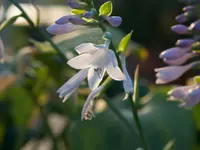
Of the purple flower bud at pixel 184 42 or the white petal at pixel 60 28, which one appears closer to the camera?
the white petal at pixel 60 28

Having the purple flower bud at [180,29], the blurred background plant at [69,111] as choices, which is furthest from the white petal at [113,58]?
the purple flower bud at [180,29]

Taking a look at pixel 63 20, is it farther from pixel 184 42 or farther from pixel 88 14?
pixel 184 42

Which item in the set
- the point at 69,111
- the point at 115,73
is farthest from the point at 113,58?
the point at 69,111

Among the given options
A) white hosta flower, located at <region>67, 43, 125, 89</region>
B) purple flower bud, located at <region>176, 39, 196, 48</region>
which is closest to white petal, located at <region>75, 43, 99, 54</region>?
white hosta flower, located at <region>67, 43, 125, 89</region>

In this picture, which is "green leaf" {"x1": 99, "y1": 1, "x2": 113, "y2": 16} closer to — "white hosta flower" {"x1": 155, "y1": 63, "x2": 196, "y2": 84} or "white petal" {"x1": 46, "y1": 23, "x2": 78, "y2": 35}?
"white petal" {"x1": 46, "y1": 23, "x2": 78, "y2": 35}

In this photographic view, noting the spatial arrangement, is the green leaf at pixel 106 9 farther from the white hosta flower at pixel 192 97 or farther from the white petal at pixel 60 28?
the white hosta flower at pixel 192 97

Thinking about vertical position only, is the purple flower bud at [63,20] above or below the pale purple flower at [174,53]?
above

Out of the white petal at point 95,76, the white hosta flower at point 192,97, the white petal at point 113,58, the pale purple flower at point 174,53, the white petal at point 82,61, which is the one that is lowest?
the white hosta flower at point 192,97

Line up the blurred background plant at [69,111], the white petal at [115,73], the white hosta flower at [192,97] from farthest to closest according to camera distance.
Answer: the blurred background plant at [69,111] < the white hosta flower at [192,97] < the white petal at [115,73]
